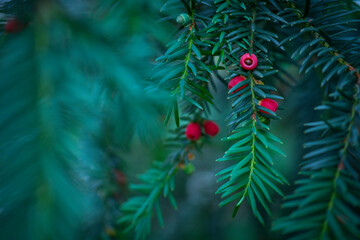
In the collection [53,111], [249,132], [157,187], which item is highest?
[53,111]

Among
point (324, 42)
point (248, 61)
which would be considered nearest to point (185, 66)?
point (248, 61)

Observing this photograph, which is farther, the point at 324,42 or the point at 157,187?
the point at 157,187

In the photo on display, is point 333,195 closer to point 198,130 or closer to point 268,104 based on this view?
point 268,104

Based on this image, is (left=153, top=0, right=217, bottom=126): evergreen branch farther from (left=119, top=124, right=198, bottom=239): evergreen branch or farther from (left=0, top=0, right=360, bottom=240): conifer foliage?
(left=119, top=124, right=198, bottom=239): evergreen branch

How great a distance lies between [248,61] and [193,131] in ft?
0.59

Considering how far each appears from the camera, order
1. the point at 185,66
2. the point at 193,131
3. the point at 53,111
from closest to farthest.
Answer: the point at 53,111, the point at 185,66, the point at 193,131

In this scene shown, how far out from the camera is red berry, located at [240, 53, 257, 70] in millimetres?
301

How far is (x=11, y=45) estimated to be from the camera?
0.84 ft

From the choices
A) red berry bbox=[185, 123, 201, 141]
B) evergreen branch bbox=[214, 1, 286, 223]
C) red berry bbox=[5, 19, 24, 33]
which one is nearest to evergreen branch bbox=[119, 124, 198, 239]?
red berry bbox=[185, 123, 201, 141]

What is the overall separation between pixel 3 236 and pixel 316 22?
390 millimetres

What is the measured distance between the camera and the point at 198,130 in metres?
0.46

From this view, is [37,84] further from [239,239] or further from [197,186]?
[197,186]

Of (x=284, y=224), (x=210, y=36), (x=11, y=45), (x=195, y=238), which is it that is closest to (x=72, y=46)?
(x=11, y=45)

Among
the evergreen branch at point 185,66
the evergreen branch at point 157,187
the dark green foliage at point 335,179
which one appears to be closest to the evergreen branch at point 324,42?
the dark green foliage at point 335,179
